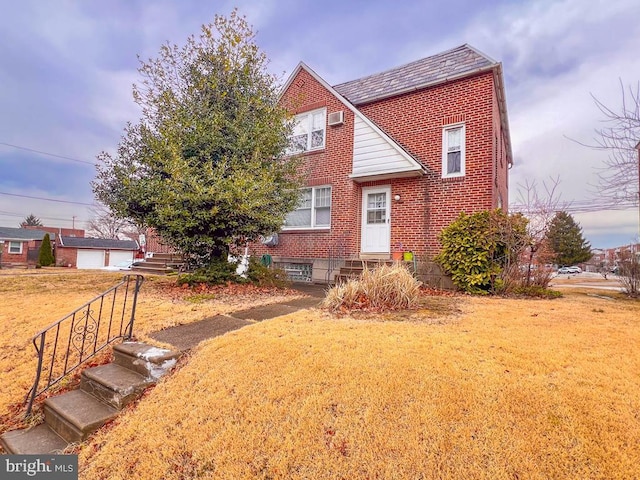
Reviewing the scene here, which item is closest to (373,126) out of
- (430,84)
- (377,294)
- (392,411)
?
(430,84)

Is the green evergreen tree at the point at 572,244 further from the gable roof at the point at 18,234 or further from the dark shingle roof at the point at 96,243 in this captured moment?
the gable roof at the point at 18,234

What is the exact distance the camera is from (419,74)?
10.9 meters

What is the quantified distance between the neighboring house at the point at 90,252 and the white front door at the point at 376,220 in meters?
28.9

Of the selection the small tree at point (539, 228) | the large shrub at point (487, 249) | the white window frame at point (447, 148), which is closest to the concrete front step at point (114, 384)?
the large shrub at point (487, 249)

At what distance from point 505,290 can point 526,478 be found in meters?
6.42

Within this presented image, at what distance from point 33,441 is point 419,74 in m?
12.5

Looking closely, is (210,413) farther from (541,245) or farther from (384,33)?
(384,33)

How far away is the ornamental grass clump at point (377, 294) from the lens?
532cm

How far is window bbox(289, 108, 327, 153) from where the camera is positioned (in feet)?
39.0

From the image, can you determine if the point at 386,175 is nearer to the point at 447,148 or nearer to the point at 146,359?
the point at 447,148

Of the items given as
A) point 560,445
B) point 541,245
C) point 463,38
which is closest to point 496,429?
point 560,445

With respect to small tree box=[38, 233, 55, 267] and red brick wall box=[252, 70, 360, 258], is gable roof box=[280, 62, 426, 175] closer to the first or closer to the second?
red brick wall box=[252, 70, 360, 258]

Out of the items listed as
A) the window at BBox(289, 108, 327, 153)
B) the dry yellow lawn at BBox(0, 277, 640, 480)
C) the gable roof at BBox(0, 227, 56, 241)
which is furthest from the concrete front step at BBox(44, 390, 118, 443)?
the gable roof at BBox(0, 227, 56, 241)

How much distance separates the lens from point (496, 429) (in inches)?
83.2
